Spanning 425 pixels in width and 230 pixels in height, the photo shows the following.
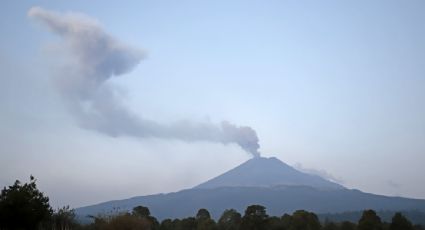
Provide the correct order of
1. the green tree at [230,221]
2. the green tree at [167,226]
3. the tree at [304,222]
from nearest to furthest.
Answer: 1. the tree at [304,222]
2. the green tree at [167,226]
3. the green tree at [230,221]

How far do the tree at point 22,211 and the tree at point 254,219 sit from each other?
108ft

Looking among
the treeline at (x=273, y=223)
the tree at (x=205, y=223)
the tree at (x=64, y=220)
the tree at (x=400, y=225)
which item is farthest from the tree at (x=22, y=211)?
the tree at (x=400, y=225)

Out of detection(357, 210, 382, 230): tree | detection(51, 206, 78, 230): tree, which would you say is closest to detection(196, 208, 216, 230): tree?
detection(357, 210, 382, 230): tree

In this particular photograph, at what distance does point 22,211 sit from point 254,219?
34710 millimetres

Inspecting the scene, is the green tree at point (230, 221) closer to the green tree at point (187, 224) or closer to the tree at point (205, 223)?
the tree at point (205, 223)

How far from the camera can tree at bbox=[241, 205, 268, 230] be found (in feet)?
185

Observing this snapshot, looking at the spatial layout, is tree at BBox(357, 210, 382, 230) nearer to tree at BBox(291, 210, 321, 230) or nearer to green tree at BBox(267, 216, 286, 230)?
tree at BBox(291, 210, 321, 230)

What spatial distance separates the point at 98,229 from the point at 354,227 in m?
37.0

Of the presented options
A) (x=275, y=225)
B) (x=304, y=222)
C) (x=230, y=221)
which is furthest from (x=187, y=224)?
(x=304, y=222)

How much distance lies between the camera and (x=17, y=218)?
2667 centimetres

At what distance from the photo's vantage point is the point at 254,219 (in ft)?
186

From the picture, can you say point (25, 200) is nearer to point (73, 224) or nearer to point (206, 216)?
point (73, 224)

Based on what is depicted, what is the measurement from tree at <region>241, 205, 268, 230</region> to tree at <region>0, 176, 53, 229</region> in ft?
108

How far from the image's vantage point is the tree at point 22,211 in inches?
1046
